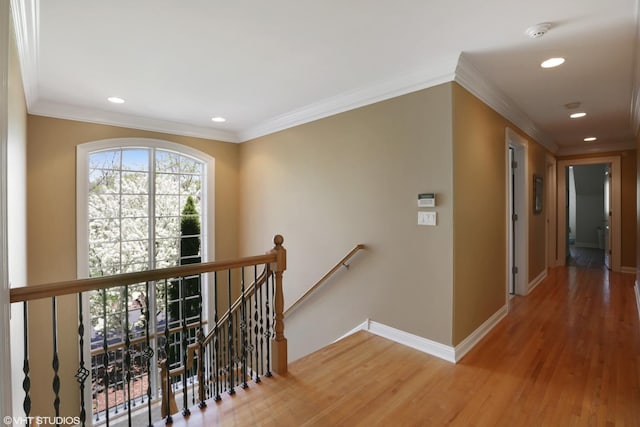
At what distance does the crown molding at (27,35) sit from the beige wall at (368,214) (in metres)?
2.57

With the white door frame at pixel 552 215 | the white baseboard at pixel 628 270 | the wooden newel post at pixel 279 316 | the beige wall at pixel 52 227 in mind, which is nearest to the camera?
the wooden newel post at pixel 279 316

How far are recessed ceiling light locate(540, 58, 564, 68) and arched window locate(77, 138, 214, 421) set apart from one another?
14.4ft

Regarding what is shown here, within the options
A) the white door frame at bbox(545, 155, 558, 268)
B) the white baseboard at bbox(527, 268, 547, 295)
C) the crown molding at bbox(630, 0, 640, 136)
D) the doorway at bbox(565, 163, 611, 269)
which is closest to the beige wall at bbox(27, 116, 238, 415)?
the crown molding at bbox(630, 0, 640, 136)

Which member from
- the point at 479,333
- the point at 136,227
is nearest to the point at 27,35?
the point at 136,227

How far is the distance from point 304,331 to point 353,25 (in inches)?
132

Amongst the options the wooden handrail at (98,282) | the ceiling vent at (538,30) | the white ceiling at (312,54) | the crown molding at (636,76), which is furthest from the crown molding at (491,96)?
the wooden handrail at (98,282)

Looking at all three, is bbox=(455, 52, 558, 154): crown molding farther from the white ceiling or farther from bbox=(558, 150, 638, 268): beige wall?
bbox=(558, 150, 638, 268): beige wall

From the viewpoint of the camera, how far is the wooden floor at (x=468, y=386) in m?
1.91

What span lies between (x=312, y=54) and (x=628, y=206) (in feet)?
22.5

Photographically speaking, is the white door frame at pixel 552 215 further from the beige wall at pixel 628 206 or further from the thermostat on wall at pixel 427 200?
the thermostat on wall at pixel 427 200

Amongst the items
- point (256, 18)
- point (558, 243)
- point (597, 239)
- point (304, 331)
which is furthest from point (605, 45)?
point (597, 239)

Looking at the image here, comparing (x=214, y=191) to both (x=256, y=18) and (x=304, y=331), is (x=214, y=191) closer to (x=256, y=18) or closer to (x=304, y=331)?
(x=304, y=331)

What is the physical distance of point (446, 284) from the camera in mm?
2635

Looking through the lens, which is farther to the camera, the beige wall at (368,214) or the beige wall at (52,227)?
the beige wall at (52,227)
